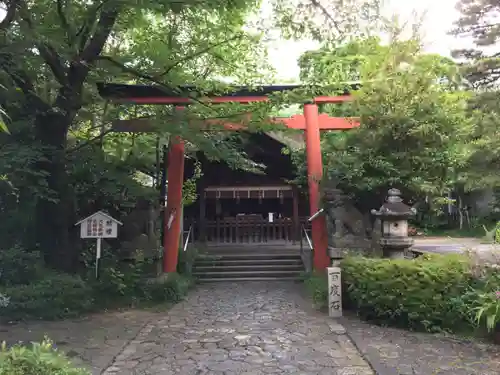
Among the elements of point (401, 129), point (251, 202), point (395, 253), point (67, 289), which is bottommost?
point (67, 289)

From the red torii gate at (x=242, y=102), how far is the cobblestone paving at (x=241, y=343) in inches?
83.5

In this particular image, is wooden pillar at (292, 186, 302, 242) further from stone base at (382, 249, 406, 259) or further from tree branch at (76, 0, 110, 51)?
tree branch at (76, 0, 110, 51)

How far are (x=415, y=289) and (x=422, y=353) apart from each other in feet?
4.36

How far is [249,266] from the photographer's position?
13.8m

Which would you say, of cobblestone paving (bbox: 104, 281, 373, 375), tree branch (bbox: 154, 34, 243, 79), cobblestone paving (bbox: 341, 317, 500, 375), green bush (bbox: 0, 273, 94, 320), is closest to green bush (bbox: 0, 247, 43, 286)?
green bush (bbox: 0, 273, 94, 320)

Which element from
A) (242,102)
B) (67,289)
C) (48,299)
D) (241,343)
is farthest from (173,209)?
(241,343)

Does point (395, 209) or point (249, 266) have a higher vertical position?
point (395, 209)

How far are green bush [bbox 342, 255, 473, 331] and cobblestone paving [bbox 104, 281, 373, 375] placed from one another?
89 centimetres

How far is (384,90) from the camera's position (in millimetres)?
9406

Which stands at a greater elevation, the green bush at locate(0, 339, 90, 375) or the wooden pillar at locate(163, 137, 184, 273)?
the wooden pillar at locate(163, 137, 184, 273)

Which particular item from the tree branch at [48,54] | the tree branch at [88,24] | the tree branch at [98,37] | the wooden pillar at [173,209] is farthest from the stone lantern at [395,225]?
the tree branch at [48,54]

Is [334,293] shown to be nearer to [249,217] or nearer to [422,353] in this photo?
[422,353]

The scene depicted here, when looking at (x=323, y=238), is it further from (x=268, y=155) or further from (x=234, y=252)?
(x=268, y=155)

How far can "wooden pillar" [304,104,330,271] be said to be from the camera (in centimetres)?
1150
